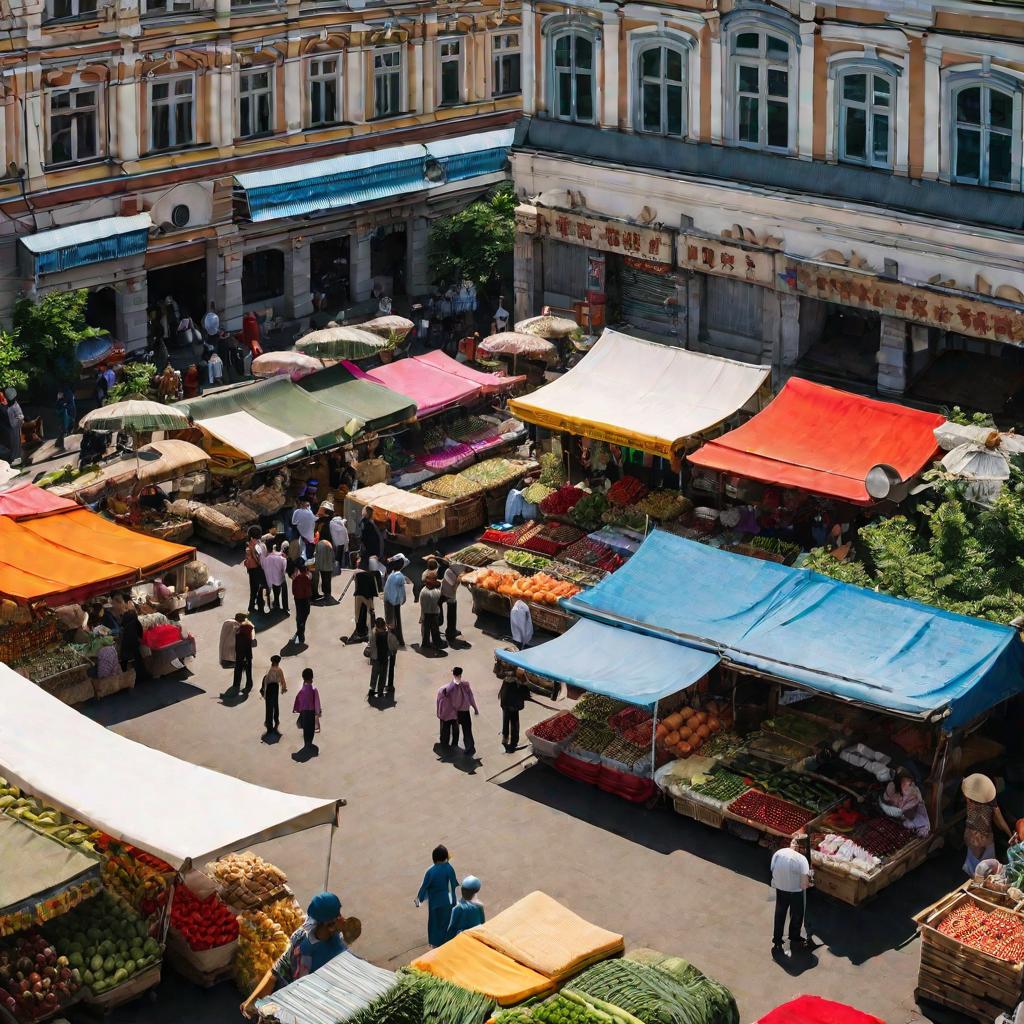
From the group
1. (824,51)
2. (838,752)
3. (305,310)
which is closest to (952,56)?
(824,51)

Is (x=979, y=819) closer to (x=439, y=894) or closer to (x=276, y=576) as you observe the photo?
(x=439, y=894)

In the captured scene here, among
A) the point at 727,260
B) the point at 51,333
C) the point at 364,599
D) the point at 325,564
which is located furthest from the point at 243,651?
the point at 51,333

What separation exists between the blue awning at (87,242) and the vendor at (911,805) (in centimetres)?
2320

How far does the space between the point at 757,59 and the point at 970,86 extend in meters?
4.49

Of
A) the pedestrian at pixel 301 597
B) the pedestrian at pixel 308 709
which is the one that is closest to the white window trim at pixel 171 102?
the pedestrian at pixel 301 597

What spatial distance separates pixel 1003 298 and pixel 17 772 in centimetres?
1759

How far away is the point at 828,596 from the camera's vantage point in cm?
2781

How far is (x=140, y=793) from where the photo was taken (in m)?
22.7

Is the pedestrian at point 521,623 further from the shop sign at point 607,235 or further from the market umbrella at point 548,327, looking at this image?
the market umbrella at point 548,327

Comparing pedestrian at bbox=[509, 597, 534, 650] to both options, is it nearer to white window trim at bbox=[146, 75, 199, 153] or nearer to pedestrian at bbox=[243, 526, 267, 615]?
pedestrian at bbox=[243, 526, 267, 615]

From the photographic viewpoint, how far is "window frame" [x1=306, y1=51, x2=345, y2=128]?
46875 mm

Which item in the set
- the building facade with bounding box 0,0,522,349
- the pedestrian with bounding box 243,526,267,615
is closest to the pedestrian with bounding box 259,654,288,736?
the pedestrian with bounding box 243,526,267,615

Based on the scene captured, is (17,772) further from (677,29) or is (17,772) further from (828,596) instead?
(677,29)

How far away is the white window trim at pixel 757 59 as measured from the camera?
3416 cm
